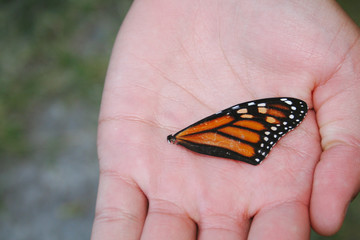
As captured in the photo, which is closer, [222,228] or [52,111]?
[222,228]

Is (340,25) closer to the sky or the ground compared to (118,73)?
closer to the sky

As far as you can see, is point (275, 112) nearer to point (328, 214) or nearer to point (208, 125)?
point (208, 125)

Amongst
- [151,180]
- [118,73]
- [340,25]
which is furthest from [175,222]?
[340,25]

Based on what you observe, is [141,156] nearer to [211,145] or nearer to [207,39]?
[211,145]

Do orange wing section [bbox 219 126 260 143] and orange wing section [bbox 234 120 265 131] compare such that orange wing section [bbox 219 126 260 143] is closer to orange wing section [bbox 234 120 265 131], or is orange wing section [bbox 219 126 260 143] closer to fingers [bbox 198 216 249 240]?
orange wing section [bbox 234 120 265 131]

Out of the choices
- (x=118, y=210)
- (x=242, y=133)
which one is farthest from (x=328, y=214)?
(x=118, y=210)

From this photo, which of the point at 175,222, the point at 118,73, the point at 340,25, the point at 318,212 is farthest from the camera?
the point at 118,73
